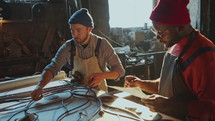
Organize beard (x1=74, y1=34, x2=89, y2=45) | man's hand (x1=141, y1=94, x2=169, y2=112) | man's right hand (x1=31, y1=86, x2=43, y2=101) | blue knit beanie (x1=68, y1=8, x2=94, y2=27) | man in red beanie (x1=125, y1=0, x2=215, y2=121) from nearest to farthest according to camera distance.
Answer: man in red beanie (x1=125, y1=0, x2=215, y2=121)
man's hand (x1=141, y1=94, x2=169, y2=112)
man's right hand (x1=31, y1=86, x2=43, y2=101)
blue knit beanie (x1=68, y1=8, x2=94, y2=27)
beard (x1=74, y1=34, x2=89, y2=45)

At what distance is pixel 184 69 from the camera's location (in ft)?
4.29

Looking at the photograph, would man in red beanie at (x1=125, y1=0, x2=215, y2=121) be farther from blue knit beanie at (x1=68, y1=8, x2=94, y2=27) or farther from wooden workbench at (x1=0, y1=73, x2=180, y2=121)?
blue knit beanie at (x1=68, y1=8, x2=94, y2=27)

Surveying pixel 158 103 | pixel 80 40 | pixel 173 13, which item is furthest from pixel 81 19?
pixel 158 103

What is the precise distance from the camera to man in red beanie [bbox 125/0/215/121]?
119 cm

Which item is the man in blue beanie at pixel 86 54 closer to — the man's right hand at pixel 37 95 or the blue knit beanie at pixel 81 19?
the blue knit beanie at pixel 81 19

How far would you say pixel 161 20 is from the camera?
4.59 feet

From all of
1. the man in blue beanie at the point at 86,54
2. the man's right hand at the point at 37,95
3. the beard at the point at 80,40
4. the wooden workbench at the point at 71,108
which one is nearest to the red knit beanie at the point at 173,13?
the wooden workbench at the point at 71,108

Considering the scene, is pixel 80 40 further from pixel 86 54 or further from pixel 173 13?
pixel 173 13

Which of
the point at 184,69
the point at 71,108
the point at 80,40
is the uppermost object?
the point at 80,40

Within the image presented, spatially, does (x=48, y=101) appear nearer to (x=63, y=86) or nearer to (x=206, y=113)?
(x=63, y=86)

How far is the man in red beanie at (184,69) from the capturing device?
1.19m

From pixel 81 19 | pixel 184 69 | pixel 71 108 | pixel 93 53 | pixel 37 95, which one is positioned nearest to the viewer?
pixel 184 69

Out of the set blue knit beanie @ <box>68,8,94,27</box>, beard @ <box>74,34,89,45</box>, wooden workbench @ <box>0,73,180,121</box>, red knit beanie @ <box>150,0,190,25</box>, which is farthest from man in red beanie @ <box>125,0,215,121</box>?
beard @ <box>74,34,89,45</box>

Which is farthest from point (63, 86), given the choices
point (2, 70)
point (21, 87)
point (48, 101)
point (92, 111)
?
point (2, 70)
